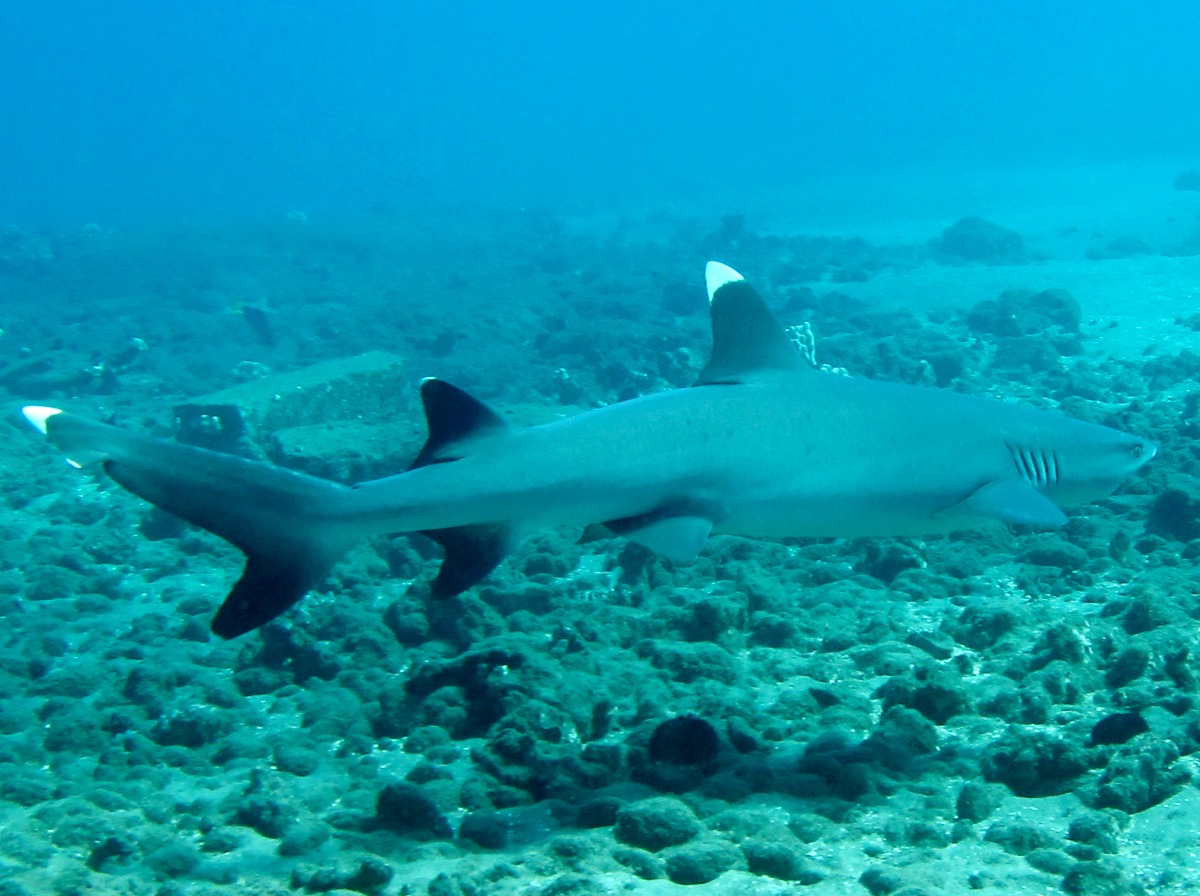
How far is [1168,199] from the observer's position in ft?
120

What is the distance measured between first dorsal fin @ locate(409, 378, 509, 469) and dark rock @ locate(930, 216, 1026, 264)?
25.3 m

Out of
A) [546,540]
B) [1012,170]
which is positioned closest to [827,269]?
[546,540]

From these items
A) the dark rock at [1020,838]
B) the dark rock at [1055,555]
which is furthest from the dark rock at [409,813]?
the dark rock at [1055,555]

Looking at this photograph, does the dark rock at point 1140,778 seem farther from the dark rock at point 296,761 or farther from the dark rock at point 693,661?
the dark rock at point 296,761

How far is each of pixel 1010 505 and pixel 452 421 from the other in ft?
8.43

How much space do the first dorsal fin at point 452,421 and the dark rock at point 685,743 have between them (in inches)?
76.5

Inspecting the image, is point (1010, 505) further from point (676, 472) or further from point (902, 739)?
point (676, 472)

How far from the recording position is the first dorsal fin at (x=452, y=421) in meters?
3.75

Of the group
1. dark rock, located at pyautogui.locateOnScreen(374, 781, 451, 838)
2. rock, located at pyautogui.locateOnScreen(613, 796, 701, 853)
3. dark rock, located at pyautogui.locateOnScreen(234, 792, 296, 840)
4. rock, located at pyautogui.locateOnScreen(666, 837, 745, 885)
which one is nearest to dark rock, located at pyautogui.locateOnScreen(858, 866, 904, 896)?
rock, located at pyautogui.locateOnScreen(666, 837, 745, 885)

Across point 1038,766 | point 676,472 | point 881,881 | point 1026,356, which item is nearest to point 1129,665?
point 1038,766

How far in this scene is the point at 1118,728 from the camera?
4254 mm

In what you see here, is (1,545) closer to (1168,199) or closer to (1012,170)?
(1168,199)

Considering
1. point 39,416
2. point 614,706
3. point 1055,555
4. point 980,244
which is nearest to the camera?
point 39,416

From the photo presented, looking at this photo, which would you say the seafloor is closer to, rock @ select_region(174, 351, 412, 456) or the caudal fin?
rock @ select_region(174, 351, 412, 456)
